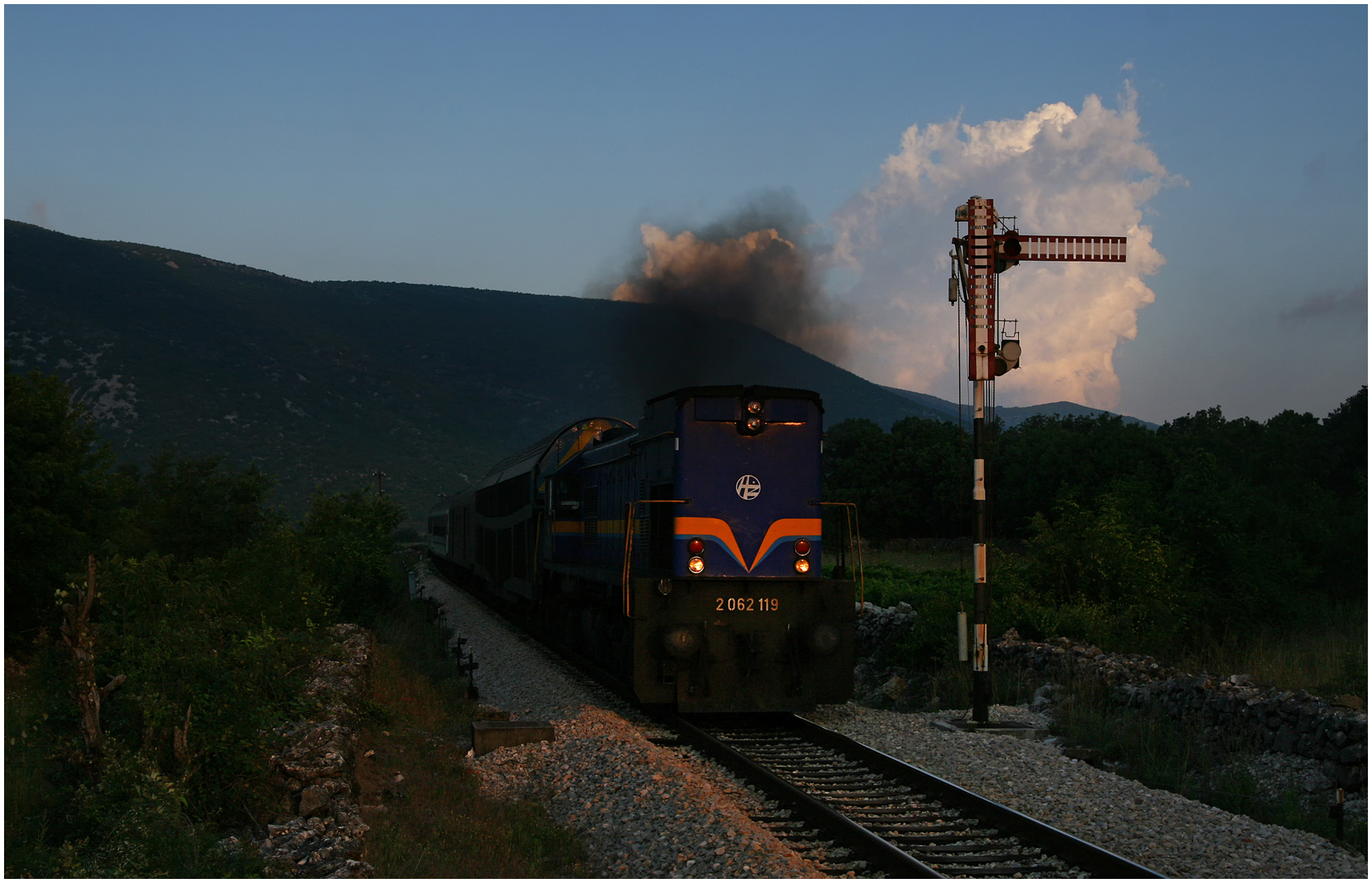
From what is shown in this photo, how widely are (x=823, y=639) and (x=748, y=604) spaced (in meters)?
1.00

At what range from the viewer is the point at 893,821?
852 cm

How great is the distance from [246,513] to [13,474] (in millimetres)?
6371

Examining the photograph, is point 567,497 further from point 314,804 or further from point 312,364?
point 312,364

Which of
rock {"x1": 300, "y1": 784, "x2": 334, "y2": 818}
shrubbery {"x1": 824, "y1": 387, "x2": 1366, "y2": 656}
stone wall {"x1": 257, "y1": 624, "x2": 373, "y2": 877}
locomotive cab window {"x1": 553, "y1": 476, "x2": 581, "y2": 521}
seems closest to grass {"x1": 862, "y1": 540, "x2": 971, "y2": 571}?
shrubbery {"x1": 824, "y1": 387, "x2": 1366, "y2": 656}

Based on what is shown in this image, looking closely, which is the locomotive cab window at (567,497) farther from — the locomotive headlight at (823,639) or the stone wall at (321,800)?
the locomotive headlight at (823,639)

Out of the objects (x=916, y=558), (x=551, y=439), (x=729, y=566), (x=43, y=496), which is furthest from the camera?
(x=916, y=558)

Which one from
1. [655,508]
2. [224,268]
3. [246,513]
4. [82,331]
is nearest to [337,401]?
[82,331]

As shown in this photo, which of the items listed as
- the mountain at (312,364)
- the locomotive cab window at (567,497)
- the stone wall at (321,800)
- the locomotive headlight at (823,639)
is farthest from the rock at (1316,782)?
the mountain at (312,364)

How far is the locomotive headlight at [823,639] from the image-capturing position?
1245 cm

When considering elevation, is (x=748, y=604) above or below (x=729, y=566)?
below

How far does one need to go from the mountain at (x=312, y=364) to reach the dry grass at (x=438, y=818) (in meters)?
52.6

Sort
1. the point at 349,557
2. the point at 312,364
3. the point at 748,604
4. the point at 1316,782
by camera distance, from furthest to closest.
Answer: the point at 312,364, the point at 349,557, the point at 748,604, the point at 1316,782

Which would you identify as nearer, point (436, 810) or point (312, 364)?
point (436, 810)

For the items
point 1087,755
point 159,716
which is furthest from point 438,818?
point 1087,755
